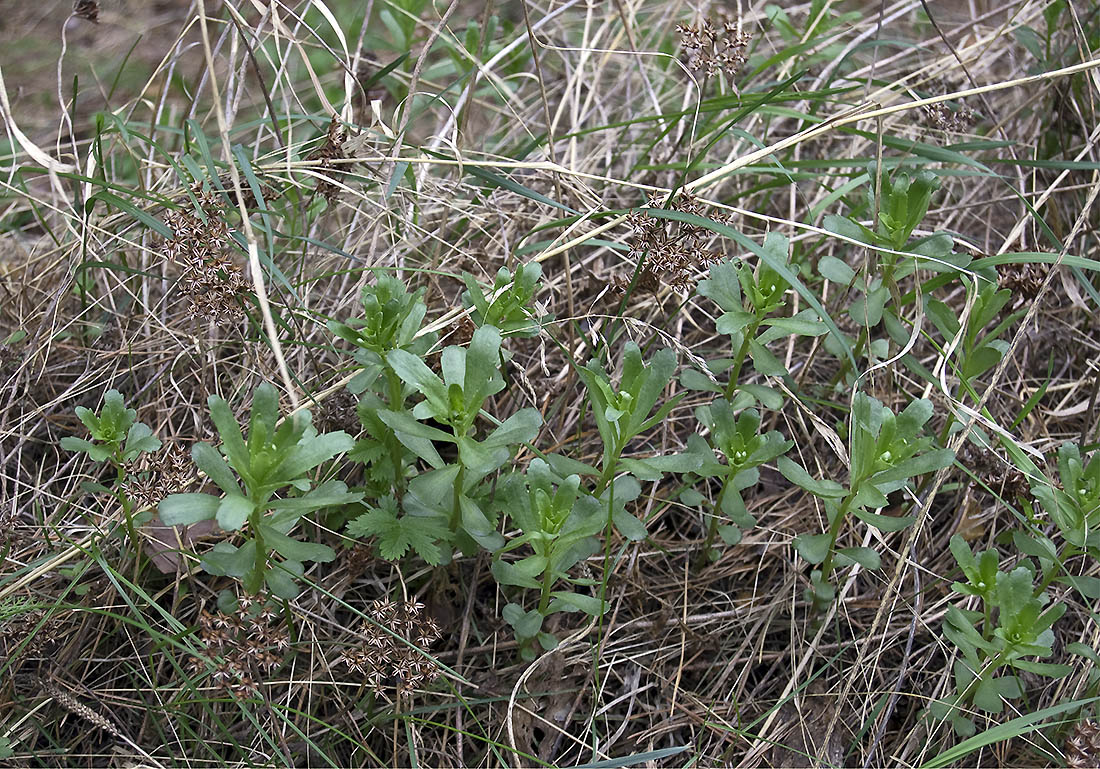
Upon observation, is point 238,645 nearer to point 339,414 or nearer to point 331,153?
point 339,414

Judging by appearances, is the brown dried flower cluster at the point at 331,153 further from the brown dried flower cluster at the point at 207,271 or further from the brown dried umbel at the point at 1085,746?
the brown dried umbel at the point at 1085,746

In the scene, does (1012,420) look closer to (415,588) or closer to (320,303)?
(415,588)

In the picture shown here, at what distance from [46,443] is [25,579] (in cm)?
46

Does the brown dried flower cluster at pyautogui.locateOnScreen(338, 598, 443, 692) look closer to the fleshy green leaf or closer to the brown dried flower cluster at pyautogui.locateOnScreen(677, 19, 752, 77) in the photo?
the fleshy green leaf

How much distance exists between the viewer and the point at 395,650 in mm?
1956

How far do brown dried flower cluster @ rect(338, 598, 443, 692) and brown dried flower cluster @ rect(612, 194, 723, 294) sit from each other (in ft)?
2.99

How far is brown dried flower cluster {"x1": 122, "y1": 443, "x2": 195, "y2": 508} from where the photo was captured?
6.75 ft

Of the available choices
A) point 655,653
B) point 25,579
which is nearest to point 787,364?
point 655,653

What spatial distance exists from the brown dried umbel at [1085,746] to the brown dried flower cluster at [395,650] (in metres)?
1.32

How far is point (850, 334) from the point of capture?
2.73 metres

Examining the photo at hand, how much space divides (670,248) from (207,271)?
1.02m

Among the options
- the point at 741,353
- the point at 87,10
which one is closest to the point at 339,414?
the point at 741,353

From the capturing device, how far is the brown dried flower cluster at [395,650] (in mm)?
1926

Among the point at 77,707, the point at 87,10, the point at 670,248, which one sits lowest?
the point at 77,707
